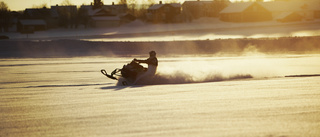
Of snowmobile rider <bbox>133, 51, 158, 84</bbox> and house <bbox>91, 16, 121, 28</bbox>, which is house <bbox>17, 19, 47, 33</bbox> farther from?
snowmobile rider <bbox>133, 51, 158, 84</bbox>

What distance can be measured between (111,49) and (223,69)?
75.7 ft

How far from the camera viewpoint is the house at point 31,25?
263ft

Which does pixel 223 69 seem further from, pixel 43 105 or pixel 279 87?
pixel 43 105


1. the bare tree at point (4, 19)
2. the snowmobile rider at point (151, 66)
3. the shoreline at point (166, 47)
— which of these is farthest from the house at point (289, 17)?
the snowmobile rider at point (151, 66)

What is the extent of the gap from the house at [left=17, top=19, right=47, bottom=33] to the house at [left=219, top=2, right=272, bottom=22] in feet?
120

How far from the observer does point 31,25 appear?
8075 cm

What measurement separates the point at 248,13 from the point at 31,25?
42.6 meters

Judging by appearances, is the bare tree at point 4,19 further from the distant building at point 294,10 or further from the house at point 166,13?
the distant building at point 294,10

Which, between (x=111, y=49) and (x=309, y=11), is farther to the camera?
(x=309, y=11)

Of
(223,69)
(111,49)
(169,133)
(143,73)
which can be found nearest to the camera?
(169,133)

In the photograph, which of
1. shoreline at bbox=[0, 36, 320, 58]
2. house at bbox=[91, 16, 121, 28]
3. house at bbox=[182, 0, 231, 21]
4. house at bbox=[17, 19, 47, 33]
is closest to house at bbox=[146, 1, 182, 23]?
house at bbox=[182, 0, 231, 21]

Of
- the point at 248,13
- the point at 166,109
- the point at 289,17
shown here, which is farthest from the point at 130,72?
the point at 289,17

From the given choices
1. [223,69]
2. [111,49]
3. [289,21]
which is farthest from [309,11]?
[223,69]

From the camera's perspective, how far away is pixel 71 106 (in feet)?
33.6
